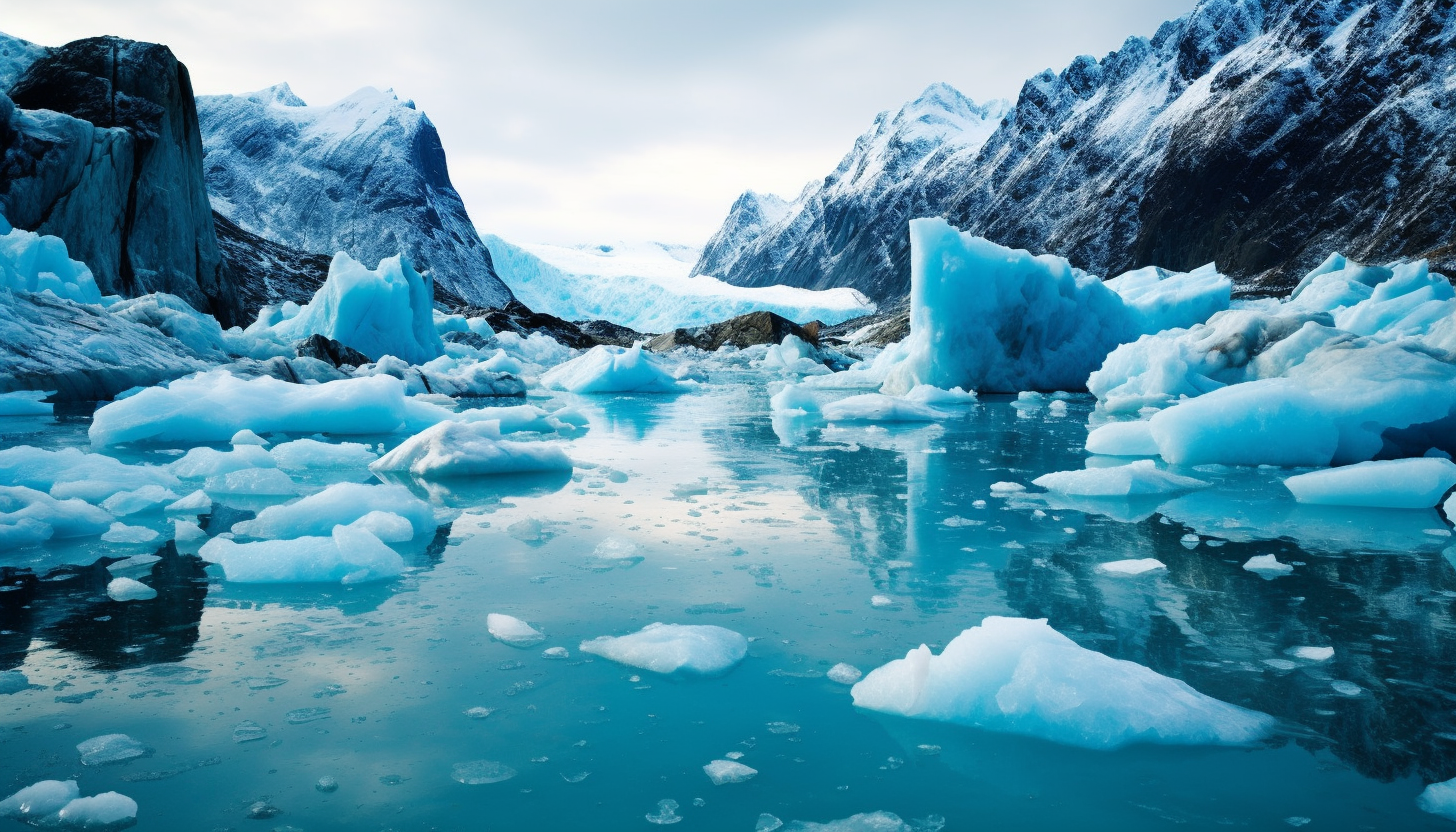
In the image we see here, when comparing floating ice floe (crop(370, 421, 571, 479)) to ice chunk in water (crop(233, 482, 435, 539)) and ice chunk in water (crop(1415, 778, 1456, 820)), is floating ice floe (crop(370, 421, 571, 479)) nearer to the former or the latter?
ice chunk in water (crop(233, 482, 435, 539))

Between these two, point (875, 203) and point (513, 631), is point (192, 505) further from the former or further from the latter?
point (875, 203)

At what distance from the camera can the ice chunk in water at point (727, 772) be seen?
1911 millimetres

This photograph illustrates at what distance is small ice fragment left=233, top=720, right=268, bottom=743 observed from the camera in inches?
81.2

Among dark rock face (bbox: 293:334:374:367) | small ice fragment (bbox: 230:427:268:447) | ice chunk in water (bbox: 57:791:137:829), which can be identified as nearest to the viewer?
ice chunk in water (bbox: 57:791:137:829)

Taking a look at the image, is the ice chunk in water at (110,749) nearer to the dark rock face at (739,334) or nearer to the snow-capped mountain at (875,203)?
the dark rock face at (739,334)

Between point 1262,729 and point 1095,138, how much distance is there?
89.3 metres

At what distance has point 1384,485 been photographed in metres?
5.03

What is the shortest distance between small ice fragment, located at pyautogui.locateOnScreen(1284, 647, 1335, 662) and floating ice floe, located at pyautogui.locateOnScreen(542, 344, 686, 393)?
612 inches

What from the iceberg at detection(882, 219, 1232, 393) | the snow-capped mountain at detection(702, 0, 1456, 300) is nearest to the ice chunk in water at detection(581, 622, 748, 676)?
the iceberg at detection(882, 219, 1232, 393)

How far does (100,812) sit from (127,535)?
2741mm

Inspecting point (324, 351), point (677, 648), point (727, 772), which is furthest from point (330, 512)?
point (324, 351)

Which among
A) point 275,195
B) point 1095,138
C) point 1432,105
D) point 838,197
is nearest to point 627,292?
point 275,195

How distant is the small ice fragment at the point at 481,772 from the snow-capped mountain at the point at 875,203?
3722 inches

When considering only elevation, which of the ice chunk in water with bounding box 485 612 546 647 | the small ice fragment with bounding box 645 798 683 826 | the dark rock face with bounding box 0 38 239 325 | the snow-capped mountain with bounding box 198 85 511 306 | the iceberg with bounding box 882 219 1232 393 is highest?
the snow-capped mountain with bounding box 198 85 511 306
